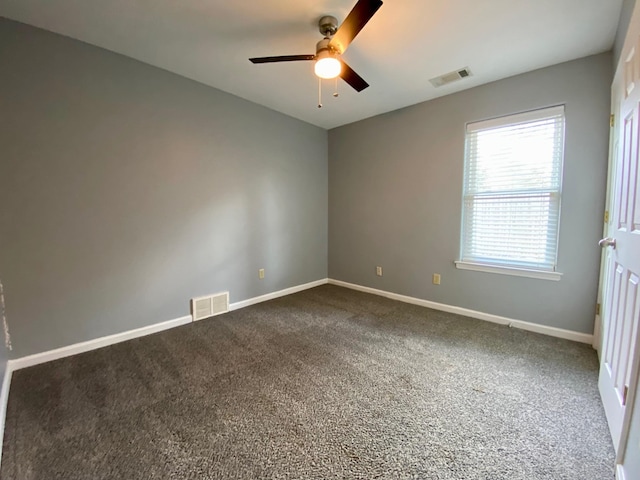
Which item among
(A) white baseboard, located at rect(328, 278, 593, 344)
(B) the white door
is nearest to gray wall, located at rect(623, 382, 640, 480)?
(B) the white door

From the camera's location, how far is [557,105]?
8.15 feet

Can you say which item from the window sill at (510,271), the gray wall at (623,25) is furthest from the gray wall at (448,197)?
the gray wall at (623,25)

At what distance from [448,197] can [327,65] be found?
2.08 metres

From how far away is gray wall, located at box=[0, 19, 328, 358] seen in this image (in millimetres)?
2059

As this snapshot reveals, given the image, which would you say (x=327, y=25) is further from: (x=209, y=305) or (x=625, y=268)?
(x=209, y=305)

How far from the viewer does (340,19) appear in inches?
77.5

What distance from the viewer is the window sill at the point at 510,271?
2600mm

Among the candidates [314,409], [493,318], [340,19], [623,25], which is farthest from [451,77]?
[314,409]

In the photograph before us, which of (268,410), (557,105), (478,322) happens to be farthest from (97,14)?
(478,322)

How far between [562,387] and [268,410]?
1.97m

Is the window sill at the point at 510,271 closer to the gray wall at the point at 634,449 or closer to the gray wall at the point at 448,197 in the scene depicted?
the gray wall at the point at 448,197

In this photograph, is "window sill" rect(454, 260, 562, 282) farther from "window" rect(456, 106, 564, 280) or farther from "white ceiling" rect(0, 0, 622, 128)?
"white ceiling" rect(0, 0, 622, 128)

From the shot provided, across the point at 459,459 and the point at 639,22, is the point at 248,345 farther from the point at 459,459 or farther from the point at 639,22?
the point at 639,22

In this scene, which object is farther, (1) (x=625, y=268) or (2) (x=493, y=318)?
(2) (x=493, y=318)
